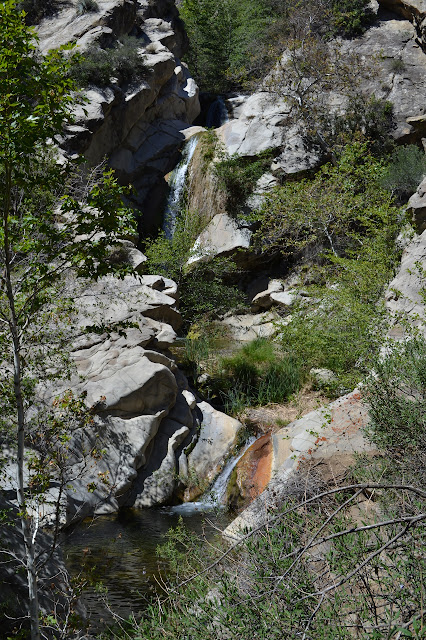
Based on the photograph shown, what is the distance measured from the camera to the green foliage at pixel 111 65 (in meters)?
17.9

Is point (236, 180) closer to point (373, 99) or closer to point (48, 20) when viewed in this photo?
point (373, 99)

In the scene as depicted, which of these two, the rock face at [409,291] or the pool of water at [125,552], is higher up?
the rock face at [409,291]

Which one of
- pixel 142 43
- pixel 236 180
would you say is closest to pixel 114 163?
pixel 236 180

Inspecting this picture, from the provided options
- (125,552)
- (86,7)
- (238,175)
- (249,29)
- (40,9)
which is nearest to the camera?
(125,552)

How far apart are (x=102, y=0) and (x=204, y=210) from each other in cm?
944

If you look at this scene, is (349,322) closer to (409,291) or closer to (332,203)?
(409,291)

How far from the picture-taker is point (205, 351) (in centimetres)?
1228

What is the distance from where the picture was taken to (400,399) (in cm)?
550

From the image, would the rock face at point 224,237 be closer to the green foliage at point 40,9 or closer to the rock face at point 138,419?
the rock face at point 138,419

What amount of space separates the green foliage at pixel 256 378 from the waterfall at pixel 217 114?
48.8ft

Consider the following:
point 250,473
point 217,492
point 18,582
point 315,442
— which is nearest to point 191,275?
point 217,492

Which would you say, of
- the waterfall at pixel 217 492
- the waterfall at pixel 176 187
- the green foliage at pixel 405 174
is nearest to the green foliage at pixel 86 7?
the waterfall at pixel 176 187

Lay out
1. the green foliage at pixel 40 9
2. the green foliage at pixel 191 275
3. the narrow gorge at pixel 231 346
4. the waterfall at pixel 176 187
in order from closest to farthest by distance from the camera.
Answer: the narrow gorge at pixel 231 346
the green foliage at pixel 191 275
the waterfall at pixel 176 187
the green foliage at pixel 40 9

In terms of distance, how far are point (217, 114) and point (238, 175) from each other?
8.81m
